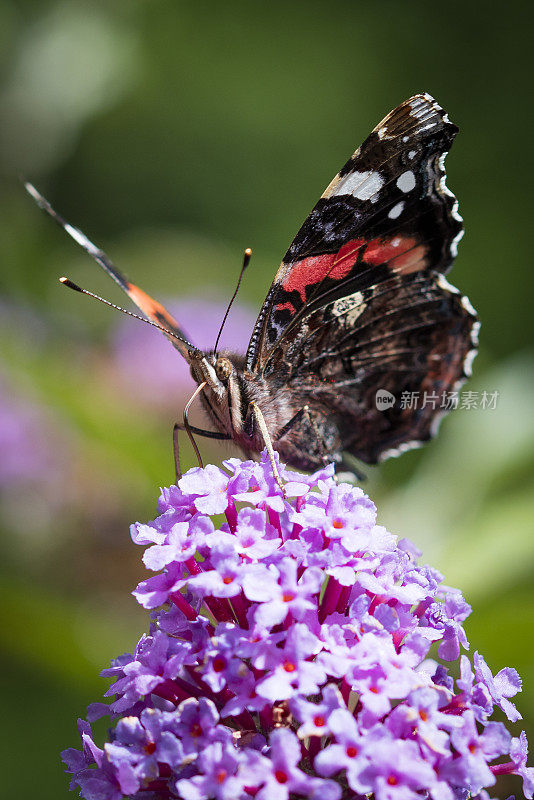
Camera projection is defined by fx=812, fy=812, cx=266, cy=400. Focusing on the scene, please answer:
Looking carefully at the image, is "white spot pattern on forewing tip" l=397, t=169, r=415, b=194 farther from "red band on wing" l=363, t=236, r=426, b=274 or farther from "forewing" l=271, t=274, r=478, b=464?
"forewing" l=271, t=274, r=478, b=464

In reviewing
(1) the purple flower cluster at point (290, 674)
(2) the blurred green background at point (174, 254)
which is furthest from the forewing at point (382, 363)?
(1) the purple flower cluster at point (290, 674)

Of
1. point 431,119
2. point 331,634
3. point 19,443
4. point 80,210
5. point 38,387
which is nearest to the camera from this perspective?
point 331,634

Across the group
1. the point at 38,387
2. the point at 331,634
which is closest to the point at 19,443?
the point at 38,387

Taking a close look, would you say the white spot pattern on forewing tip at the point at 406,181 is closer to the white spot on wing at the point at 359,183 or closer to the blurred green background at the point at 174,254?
the white spot on wing at the point at 359,183

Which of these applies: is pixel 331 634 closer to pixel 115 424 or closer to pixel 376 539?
pixel 376 539

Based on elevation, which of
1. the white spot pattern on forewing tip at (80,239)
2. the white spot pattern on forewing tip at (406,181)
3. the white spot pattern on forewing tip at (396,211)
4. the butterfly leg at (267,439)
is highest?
the white spot pattern on forewing tip at (80,239)

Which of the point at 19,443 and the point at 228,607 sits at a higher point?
the point at 19,443

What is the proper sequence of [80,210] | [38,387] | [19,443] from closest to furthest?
[38,387]
[19,443]
[80,210]
